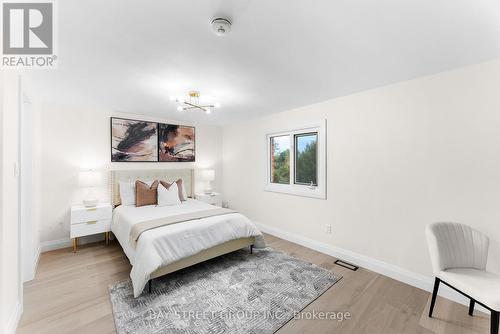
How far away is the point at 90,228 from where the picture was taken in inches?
127

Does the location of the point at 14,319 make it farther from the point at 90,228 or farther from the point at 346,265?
the point at 346,265

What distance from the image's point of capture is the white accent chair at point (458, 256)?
1.71 metres

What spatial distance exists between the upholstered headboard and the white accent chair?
4001 millimetres

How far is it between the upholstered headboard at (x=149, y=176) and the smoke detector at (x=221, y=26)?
3.27 m

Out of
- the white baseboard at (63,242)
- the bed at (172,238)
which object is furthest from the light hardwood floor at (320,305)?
the white baseboard at (63,242)

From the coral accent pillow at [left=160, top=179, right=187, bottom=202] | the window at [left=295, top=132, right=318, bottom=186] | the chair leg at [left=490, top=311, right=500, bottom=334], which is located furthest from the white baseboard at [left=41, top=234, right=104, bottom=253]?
the chair leg at [left=490, top=311, right=500, bottom=334]

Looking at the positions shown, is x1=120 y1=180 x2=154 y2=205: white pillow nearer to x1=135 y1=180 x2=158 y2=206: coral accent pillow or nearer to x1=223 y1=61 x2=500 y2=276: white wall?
x1=135 y1=180 x2=158 y2=206: coral accent pillow

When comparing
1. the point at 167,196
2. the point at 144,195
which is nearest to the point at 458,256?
the point at 167,196

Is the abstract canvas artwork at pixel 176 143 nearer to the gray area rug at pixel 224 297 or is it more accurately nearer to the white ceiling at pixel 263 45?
the white ceiling at pixel 263 45

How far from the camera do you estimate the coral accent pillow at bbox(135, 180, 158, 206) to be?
3.58m

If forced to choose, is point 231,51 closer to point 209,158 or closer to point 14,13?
point 14,13

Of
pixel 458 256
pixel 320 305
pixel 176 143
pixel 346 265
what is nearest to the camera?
pixel 458 256

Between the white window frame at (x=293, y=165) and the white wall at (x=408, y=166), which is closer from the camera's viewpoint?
the white wall at (x=408, y=166)

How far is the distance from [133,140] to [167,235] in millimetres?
2392
